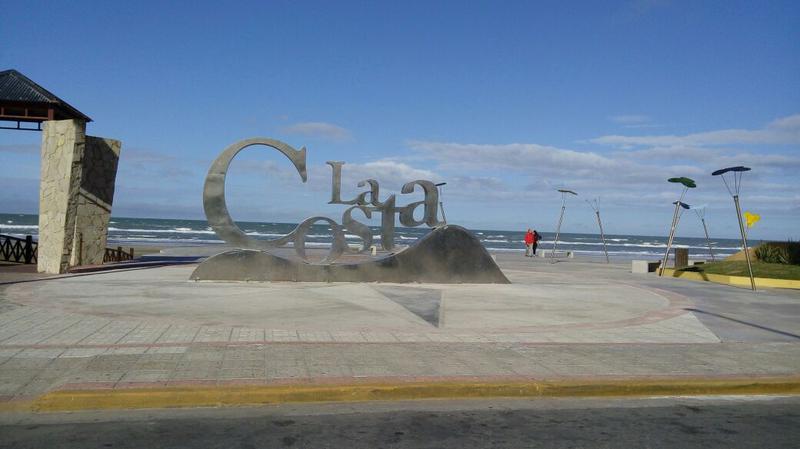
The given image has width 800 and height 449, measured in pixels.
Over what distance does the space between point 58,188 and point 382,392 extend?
1408 centimetres

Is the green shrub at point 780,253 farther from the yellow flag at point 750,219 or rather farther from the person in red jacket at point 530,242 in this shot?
the person in red jacket at point 530,242

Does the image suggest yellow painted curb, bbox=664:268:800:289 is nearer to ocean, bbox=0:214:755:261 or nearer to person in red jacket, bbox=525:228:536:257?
person in red jacket, bbox=525:228:536:257

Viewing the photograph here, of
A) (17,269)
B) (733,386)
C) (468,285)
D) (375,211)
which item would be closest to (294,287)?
(375,211)

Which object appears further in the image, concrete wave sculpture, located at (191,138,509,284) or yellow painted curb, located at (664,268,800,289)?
yellow painted curb, located at (664,268,800,289)

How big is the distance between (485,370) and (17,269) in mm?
15879

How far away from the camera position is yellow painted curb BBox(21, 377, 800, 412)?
614cm

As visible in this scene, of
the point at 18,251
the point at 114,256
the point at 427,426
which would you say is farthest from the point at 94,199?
the point at 427,426

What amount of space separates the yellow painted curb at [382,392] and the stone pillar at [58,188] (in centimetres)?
1276

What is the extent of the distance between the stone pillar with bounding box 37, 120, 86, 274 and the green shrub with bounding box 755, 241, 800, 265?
76.3 ft

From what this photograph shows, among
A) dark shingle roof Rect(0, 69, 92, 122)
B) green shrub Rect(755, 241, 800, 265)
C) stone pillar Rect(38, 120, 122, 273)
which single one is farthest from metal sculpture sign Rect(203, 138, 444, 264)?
green shrub Rect(755, 241, 800, 265)

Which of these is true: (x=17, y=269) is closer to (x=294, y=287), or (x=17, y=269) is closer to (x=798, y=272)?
(x=294, y=287)

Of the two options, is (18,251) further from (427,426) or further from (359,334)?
(427,426)

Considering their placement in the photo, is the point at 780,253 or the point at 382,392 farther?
the point at 780,253

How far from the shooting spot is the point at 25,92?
752 inches
